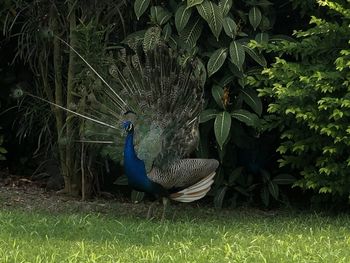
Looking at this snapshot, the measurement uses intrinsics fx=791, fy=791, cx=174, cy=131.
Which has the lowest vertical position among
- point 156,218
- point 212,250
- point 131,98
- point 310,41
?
point 156,218

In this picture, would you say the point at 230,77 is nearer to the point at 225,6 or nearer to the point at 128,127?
the point at 225,6

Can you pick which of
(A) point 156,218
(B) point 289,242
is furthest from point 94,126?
(B) point 289,242

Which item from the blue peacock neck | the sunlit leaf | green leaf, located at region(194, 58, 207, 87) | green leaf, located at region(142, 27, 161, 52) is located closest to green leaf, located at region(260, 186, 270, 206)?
green leaf, located at region(194, 58, 207, 87)

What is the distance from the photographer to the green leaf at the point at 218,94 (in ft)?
27.0

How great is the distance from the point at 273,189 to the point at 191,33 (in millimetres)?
1937

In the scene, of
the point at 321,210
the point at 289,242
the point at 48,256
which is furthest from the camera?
the point at 321,210

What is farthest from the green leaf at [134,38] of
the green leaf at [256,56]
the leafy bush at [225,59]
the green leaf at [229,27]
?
the green leaf at [256,56]

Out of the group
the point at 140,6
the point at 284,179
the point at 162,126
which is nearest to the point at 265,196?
the point at 284,179

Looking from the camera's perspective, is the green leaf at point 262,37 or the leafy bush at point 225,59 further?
the green leaf at point 262,37

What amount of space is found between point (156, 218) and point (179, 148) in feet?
2.35

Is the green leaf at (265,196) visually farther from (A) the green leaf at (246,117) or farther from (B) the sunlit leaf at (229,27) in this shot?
(B) the sunlit leaf at (229,27)

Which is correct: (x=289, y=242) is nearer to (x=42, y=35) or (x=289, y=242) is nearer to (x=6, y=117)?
(x=42, y=35)

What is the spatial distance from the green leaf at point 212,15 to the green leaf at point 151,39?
482mm

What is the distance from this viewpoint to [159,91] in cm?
743
